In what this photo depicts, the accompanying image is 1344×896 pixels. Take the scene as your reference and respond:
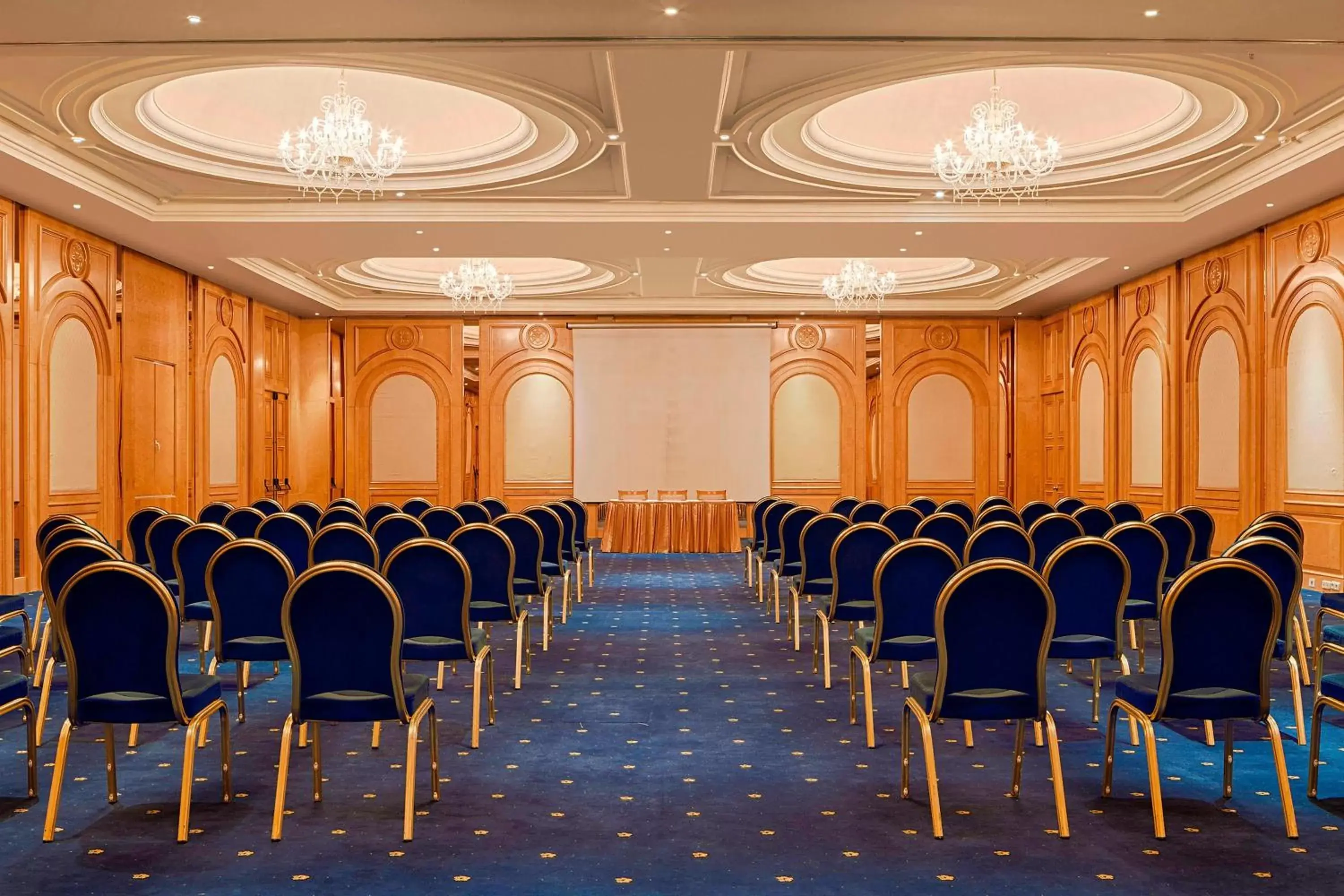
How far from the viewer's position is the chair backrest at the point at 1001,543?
5.73 meters

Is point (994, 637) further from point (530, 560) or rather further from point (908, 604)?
point (530, 560)

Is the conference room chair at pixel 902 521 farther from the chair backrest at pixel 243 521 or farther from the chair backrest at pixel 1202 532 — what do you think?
the chair backrest at pixel 243 521

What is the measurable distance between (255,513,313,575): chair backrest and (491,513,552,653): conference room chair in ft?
4.03

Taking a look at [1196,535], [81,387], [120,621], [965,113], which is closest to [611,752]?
[120,621]

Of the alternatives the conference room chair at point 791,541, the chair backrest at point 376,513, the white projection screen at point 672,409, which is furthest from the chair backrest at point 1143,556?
the white projection screen at point 672,409

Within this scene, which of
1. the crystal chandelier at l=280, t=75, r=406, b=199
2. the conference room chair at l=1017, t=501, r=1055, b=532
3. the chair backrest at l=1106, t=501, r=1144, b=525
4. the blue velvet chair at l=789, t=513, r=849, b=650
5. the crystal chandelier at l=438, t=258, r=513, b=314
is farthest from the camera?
the crystal chandelier at l=438, t=258, r=513, b=314

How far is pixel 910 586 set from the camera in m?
4.75

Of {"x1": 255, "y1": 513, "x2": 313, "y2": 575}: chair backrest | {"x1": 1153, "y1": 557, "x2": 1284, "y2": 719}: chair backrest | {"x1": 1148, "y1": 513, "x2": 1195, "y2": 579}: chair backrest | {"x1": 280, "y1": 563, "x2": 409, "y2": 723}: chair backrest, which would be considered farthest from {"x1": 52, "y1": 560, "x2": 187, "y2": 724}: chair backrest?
{"x1": 1148, "y1": 513, "x2": 1195, "y2": 579}: chair backrest

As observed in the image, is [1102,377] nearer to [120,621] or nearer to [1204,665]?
[1204,665]

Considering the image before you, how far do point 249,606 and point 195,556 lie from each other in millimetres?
1225

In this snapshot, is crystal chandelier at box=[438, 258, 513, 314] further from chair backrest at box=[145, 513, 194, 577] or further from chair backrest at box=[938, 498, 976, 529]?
chair backrest at box=[145, 513, 194, 577]

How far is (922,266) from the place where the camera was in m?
16.3

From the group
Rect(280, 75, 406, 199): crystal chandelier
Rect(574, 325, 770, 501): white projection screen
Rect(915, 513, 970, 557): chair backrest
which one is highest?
Rect(280, 75, 406, 199): crystal chandelier

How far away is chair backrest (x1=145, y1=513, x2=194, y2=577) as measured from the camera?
6676mm
